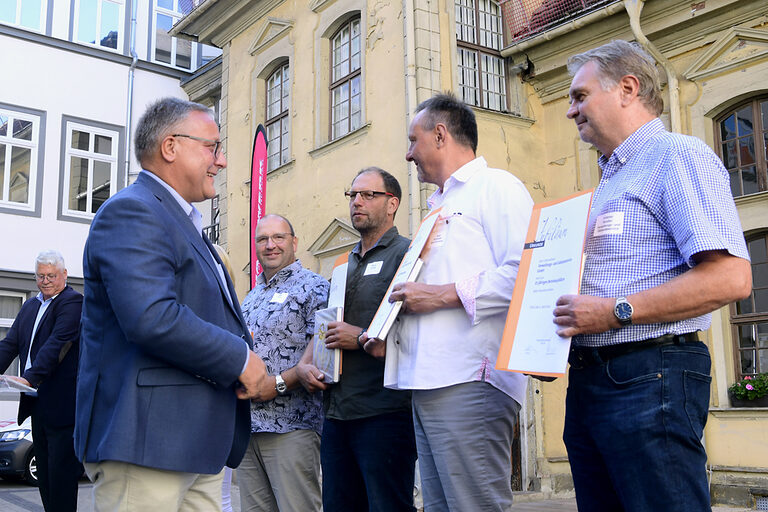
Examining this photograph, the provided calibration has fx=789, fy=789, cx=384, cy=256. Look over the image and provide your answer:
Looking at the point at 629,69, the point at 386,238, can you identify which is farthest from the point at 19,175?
the point at 629,69

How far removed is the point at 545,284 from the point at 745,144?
26.4 feet

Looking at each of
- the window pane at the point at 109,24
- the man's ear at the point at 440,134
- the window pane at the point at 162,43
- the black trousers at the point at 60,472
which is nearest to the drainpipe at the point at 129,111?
the window pane at the point at 109,24

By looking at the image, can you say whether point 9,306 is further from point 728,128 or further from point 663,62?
point 728,128

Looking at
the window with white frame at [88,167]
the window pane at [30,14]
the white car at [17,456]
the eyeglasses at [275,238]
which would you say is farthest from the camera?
the window with white frame at [88,167]

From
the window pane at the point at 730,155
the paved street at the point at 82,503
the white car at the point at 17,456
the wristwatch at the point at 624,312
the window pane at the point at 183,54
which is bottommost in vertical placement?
the paved street at the point at 82,503

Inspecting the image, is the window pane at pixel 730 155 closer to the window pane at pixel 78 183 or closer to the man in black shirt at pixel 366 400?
the man in black shirt at pixel 366 400

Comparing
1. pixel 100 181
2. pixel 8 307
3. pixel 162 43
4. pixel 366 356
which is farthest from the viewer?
pixel 162 43

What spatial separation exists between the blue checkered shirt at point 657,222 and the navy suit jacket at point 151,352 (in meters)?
1.16

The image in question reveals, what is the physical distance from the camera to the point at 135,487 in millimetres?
2342

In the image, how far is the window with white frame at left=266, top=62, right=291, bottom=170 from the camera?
45.3ft

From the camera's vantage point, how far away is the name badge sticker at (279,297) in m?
4.41

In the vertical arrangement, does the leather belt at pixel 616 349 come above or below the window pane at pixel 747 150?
below

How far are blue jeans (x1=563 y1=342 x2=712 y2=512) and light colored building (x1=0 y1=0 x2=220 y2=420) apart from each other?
1593 cm

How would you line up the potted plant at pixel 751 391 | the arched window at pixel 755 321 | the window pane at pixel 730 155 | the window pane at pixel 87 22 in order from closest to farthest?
1. the potted plant at pixel 751 391
2. the arched window at pixel 755 321
3. the window pane at pixel 730 155
4. the window pane at pixel 87 22
